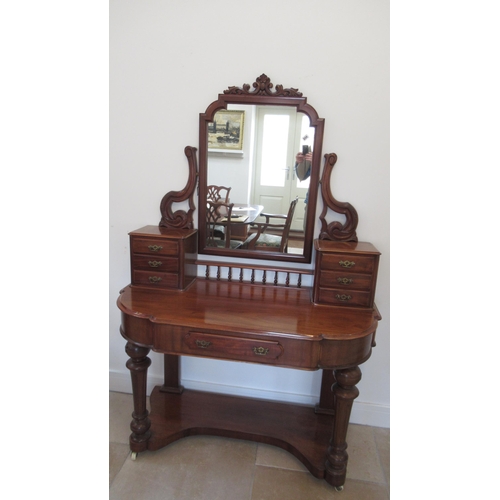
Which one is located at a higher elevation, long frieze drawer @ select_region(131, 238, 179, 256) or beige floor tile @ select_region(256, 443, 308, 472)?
long frieze drawer @ select_region(131, 238, 179, 256)

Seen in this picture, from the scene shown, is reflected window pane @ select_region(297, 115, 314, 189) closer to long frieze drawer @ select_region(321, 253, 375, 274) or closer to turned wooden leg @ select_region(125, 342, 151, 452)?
long frieze drawer @ select_region(321, 253, 375, 274)

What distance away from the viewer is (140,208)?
6.10ft

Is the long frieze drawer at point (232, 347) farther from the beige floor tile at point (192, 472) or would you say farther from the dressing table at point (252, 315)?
the beige floor tile at point (192, 472)

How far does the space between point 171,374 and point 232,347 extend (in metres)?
0.80

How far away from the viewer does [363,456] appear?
1748 millimetres

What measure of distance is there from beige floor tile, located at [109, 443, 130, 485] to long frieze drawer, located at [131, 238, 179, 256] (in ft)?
3.20

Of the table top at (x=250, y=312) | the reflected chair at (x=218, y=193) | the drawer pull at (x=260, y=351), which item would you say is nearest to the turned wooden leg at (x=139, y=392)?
the table top at (x=250, y=312)

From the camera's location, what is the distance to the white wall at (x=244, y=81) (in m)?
1.56

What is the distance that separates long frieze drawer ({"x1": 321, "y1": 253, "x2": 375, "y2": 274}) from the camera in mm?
1504

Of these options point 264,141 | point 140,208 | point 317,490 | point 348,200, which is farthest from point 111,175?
point 317,490

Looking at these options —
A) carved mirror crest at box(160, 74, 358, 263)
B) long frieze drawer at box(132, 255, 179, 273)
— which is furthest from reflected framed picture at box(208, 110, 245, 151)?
long frieze drawer at box(132, 255, 179, 273)

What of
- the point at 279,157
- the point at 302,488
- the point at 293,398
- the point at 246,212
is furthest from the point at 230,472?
the point at 279,157

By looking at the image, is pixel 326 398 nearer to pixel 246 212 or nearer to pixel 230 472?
pixel 230 472
